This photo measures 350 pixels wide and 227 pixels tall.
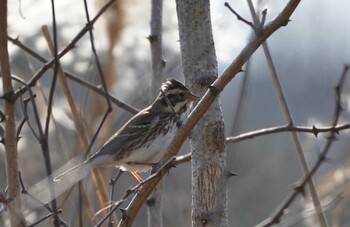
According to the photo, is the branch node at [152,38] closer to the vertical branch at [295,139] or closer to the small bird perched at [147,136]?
the small bird perched at [147,136]

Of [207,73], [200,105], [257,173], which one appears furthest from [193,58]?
[257,173]

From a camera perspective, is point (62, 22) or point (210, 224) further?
point (62, 22)

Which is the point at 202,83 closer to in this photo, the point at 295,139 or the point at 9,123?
the point at 295,139

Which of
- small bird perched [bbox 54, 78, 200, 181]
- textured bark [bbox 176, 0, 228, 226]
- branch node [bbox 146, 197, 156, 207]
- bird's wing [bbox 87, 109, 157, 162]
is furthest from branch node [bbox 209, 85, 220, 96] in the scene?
bird's wing [bbox 87, 109, 157, 162]

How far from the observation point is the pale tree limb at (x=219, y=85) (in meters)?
1.95

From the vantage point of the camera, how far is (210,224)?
84.4 inches

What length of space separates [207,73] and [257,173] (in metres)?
2.82

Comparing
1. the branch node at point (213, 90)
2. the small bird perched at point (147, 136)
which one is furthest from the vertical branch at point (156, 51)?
the branch node at point (213, 90)

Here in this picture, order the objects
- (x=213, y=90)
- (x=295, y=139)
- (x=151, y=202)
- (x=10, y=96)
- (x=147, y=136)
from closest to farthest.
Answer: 1. (x=213, y=90)
2. (x=10, y=96)
3. (x=295, y=139)
4. (x=151, y=202)
5. (x=147, y=136)

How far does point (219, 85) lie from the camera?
6.53 ft

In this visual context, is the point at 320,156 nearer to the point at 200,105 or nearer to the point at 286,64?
the point at 200,105

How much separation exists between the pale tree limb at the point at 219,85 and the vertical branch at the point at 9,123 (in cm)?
28

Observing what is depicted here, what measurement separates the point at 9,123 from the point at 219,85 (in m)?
0.56

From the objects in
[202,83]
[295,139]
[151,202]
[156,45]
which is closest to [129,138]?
[156,45]
